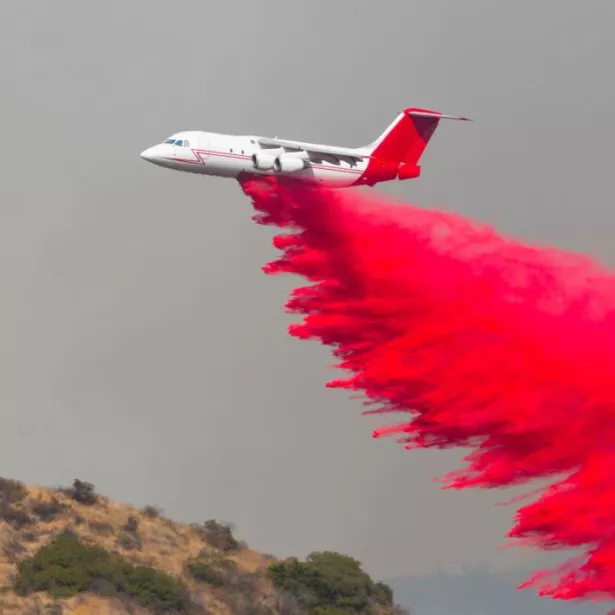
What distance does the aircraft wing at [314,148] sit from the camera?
55156 millimetres

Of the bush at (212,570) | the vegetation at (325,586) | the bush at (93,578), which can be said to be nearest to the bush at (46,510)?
the bush at (93,578)

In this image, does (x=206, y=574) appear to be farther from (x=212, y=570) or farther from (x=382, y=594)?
(x=382, y=594)

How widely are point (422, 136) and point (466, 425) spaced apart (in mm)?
15988

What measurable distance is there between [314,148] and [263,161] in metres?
2.84

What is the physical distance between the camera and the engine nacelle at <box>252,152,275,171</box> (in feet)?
177

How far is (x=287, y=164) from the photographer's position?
5431 cm

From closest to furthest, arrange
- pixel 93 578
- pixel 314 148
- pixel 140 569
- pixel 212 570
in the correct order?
pixel 314 148, pixel 93 578, pixel 140 569, pixel 212 570

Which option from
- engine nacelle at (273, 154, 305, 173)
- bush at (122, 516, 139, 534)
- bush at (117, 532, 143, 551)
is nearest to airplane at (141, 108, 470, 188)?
engine nacelle at (273, 154, 305, 173)

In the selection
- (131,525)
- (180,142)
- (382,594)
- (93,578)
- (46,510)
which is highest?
(180,142)

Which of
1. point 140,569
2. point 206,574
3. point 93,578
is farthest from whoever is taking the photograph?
point 206,574

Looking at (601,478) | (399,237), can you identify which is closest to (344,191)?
(399,237)

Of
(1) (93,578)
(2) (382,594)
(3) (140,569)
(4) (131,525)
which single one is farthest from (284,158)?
(2) (382,594)

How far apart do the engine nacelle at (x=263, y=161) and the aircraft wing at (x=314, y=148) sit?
2.97 feet

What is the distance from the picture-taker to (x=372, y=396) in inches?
1993
